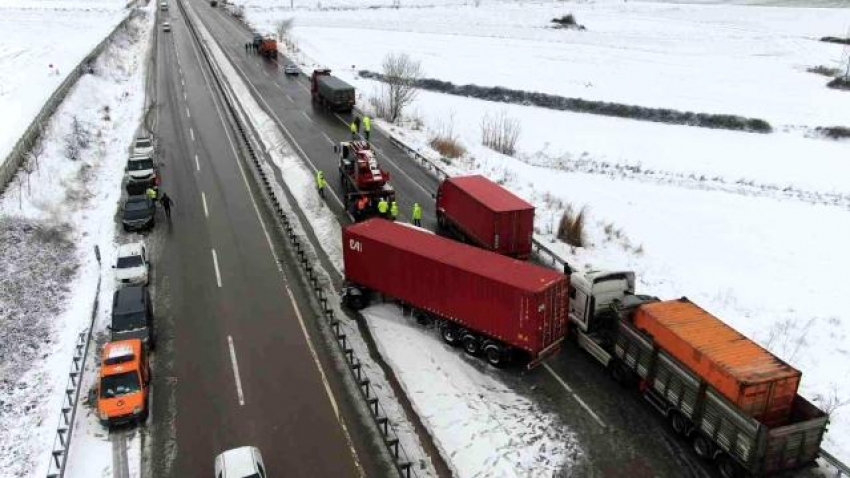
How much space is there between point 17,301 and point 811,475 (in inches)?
1093

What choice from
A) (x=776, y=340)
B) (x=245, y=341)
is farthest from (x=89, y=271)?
(x=776, y=340)

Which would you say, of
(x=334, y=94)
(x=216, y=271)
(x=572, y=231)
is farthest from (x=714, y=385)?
(x=334, y=94)

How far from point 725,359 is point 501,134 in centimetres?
3951

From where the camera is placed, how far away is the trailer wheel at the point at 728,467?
16.3 m

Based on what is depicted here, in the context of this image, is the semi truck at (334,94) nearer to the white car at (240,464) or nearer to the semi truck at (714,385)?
the semi truck at (714,385)

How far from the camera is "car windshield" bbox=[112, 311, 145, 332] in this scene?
70.9 ft

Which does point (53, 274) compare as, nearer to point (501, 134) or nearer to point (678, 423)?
point (678, 423)

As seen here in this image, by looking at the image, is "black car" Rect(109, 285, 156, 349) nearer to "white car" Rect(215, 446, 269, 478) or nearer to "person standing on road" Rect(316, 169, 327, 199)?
"white car" Rect(215, 446, 269, 478)

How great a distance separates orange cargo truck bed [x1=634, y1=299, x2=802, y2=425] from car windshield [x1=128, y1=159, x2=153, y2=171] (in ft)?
95.2

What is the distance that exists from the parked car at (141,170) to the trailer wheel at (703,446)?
29.7 metres

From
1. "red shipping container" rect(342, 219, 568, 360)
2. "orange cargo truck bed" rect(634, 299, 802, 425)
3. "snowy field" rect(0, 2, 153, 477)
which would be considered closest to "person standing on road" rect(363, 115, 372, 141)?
"snowy field" rect(0, 2, 153, 477)

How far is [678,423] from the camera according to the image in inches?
714

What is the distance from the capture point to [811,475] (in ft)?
55.1

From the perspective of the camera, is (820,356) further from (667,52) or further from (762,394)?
(667,52)
